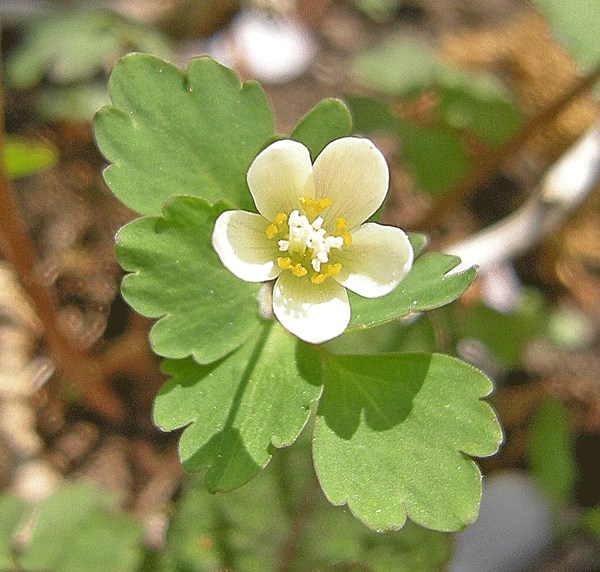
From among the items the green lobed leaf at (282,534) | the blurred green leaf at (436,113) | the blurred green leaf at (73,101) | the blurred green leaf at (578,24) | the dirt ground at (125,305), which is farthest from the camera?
the blurred green leaf at (436,113)

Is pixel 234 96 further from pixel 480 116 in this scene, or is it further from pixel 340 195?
pixel 480 116

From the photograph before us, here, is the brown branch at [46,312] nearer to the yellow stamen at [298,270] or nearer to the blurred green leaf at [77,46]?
the blurred green leaf at [77,46]

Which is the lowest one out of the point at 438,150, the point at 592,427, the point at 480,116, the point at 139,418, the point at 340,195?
the point at 139,418

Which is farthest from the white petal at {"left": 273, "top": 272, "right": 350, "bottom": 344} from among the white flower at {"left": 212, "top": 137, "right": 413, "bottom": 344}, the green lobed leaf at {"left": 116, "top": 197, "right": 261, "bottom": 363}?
the green lobed leaf at {"left": 116, "top": 197, "right": 261, "bottom": 363}

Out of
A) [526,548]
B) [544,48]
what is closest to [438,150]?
[544,48]

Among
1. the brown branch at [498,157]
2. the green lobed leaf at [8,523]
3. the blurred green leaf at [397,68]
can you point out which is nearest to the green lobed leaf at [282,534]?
the green lobed leaf at [8,523]

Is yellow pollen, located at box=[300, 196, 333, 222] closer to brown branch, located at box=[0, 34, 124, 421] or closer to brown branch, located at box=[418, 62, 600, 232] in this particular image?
brown branch, located at box=[0, 34, 124, 421]
